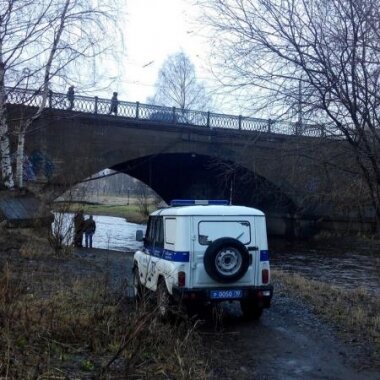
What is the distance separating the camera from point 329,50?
26.0ft

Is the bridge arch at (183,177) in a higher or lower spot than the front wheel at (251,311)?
higher

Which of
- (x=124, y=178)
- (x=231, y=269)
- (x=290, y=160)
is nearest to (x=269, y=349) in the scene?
(x=231, y=269)

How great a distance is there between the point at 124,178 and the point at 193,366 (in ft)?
421

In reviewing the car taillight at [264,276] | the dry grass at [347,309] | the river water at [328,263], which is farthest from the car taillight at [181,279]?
the river water at [328,263]

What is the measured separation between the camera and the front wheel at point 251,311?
9.37 m

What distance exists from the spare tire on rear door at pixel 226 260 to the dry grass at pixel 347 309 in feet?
6.04

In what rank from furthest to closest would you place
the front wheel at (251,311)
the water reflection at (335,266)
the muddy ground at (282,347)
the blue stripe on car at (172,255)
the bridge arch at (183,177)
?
the bridge arch at (183,177) < the water reflection at (335,266) < the front wheel at (251,311) < the blue stripe on car at (172,255) < the muddy ground at (282,347)

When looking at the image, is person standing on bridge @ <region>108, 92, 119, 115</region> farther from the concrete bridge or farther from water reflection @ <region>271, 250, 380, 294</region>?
water reflection @ <region>271, 250, 380, 294</region>

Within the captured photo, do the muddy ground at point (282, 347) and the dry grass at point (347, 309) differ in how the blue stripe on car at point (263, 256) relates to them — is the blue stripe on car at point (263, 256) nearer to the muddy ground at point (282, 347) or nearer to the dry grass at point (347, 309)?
the muddy ground at point (282, 347)

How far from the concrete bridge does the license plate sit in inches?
90.7

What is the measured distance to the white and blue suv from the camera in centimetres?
870

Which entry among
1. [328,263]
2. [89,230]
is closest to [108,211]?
[89,230]

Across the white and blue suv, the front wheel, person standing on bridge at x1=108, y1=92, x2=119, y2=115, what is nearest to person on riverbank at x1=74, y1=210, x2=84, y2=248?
person standing on bridge at x1=108, y1=92, x2=119, y2=115

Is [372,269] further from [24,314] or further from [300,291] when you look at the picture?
[24,314]
